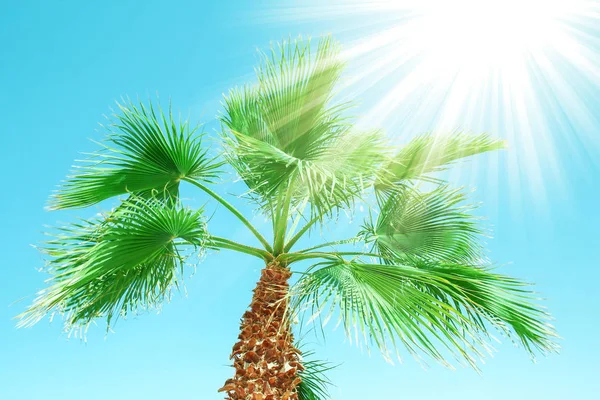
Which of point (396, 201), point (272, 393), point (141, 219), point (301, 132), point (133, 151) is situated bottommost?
point (272, 393)

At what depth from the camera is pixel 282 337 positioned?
416cm

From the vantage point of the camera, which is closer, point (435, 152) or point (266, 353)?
point (266, 353)

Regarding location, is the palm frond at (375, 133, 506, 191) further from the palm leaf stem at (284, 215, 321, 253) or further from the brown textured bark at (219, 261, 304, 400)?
the brown textured bark at (219, 261, 304, 400)

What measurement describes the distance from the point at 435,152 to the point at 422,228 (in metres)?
0.83

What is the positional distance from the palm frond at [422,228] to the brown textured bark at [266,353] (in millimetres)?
1455

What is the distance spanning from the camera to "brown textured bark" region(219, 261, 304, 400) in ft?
12.7

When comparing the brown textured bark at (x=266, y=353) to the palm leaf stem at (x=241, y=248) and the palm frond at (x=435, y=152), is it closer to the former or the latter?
the palm leaf stem at (x=241, y=248)

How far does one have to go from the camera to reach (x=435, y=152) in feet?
17.7

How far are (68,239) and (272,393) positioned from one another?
7.50ft

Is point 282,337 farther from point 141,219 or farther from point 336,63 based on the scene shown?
point 336,63

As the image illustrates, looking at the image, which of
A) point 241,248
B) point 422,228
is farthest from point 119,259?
point 422,228

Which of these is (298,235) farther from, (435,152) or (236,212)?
(435,152)

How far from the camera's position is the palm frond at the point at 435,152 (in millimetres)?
5395

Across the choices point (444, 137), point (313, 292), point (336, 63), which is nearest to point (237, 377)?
point (313, 292)
